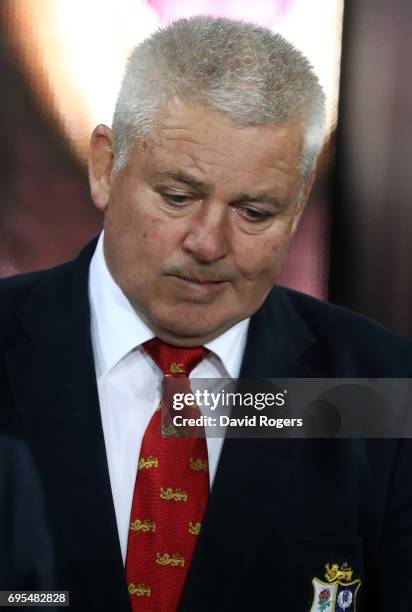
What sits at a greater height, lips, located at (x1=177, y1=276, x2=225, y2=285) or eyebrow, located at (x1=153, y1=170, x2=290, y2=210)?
eyebrow, located at (x1=153, y1=170, x2=290, y2=210)

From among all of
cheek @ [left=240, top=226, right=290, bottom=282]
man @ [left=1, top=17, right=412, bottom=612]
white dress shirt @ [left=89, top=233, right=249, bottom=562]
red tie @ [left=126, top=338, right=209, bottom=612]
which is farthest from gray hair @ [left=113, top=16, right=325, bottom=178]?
red tie @ [left=126, top=338, right=209, bottom=612]

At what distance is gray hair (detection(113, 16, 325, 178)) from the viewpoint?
1061 millimetres

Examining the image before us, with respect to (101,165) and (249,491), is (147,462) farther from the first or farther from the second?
(101,165)

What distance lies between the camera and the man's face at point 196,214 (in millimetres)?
1071

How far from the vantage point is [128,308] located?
3.92 ft

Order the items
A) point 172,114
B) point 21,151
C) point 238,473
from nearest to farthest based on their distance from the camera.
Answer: point 172,114
point 238,473
point 21,151

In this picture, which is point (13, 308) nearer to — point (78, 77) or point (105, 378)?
point (105, 378)

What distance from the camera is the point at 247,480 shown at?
1.19 m

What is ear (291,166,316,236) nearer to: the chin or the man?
the man

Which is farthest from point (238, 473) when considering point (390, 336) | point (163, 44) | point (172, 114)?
point (163, 44)

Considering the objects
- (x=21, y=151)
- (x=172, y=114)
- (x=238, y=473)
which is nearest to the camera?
(x=172, y=114)

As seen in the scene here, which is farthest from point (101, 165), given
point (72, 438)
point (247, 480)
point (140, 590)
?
point (140, 590)

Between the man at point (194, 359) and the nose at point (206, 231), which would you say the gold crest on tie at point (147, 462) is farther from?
the nose at point (206, 231)

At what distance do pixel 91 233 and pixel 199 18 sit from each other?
379 mm
